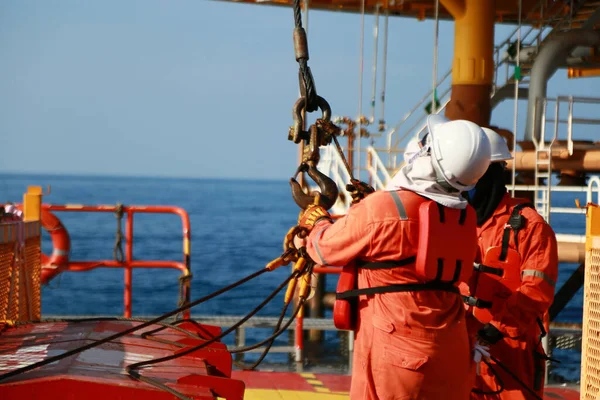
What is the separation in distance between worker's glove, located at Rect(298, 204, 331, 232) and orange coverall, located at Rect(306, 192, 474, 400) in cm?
21

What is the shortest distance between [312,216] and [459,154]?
77 cm

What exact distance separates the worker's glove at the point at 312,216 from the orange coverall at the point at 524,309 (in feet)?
3.51

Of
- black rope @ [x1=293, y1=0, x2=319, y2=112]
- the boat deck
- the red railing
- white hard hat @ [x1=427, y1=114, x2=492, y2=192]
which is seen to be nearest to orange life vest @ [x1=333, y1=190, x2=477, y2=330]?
white hard hat @ [x1=427, y1=114, x2=492, y2=192]

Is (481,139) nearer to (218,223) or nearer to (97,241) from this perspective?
(97,241)

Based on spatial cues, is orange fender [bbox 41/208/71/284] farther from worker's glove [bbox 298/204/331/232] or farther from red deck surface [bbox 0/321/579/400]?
worker's glove [bbox 298/204/331/232]

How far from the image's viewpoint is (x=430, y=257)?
3.89 m

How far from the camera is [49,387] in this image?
3.69 m

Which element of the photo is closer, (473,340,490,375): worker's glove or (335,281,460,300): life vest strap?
(335,281,460,300): life vest strap

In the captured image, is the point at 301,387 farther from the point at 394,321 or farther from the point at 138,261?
the point at 394,321

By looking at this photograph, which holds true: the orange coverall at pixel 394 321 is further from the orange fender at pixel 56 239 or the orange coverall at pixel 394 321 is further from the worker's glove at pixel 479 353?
the orange fender at pixel 56 239

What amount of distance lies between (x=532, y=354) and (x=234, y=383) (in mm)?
1770

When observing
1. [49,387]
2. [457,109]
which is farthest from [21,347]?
[457,109]

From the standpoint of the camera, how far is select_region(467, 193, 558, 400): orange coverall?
191 inches

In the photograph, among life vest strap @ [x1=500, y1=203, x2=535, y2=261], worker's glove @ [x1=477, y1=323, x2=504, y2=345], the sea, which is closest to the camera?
worker's glove @ [x1=477, y1=323, x2=504, y2=345]
